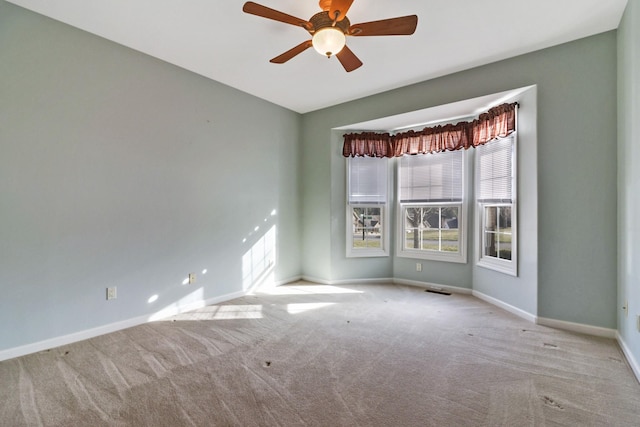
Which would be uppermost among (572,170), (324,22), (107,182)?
(324,22)

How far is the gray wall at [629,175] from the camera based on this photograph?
7.25ft

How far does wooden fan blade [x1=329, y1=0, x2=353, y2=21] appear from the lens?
1.97 metres

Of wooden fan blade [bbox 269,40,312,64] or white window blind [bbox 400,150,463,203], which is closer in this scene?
wooden fan blade [bbox 269,40,312,64]

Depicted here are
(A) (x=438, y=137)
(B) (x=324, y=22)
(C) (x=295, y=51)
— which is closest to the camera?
(B) (x=324, y=22)

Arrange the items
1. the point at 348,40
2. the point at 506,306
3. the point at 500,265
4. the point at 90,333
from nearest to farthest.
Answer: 1. the point at 90,333
2. the point at 348,40
3. the point at 506,306
4. the point at 500,265

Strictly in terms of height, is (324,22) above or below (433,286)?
above

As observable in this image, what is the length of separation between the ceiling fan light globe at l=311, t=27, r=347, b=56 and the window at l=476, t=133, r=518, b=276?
7.94 ft

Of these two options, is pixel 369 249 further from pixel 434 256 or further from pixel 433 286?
pixel 433 286

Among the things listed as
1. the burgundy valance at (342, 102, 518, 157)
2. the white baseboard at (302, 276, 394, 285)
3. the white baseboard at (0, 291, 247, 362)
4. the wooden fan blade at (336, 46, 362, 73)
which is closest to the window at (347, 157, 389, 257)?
the burgundy valance at (342, 102, 518, 157)

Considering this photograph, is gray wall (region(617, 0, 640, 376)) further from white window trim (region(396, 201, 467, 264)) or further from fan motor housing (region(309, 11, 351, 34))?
fan motor housing (region(309, 11, 351, 34))

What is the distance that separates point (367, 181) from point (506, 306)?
254cm

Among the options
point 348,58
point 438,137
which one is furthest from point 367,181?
point 348,58

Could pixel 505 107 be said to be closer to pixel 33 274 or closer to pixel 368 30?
pixel 368 30

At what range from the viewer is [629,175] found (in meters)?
2.41
